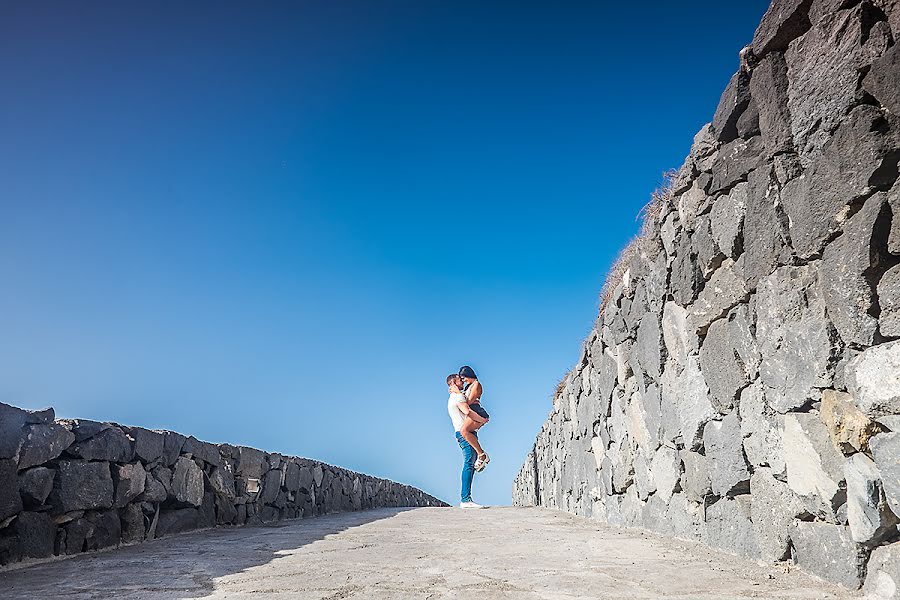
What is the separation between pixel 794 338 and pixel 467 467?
6.56 meters

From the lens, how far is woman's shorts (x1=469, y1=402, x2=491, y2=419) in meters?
8.77

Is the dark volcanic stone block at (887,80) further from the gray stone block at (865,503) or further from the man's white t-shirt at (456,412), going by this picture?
the man's white t-shirt at (456,412)

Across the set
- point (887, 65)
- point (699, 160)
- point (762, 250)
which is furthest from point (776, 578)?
→ point (699, 160)

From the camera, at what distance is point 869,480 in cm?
219

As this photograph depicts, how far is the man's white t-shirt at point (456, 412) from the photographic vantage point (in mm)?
8680

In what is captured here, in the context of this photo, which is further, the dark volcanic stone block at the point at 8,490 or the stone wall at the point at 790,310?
the dark volcanic stone block at the point at 8,490

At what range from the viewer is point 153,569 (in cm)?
339

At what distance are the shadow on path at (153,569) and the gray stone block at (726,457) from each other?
8.49 feet

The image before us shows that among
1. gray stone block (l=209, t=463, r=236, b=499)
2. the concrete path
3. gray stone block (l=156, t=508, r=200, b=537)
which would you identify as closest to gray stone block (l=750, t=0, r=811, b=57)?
the concrete path

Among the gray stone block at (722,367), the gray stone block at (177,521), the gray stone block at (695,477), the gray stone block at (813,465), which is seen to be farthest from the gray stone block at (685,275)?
the gray stone block at (177,521)

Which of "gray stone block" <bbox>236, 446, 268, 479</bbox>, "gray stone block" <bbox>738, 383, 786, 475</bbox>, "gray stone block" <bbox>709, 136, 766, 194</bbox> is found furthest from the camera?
"gray stone block" <bbox>236, 446, 268, 479</bbox>

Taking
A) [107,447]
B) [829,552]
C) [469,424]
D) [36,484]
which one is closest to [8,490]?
[36,484]

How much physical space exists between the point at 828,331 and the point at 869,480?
57 centimetres

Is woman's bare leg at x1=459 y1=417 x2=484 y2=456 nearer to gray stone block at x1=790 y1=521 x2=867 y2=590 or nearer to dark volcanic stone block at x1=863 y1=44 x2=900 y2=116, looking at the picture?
gray stone block at x1=790 y1=521 x2=867 y2=590
